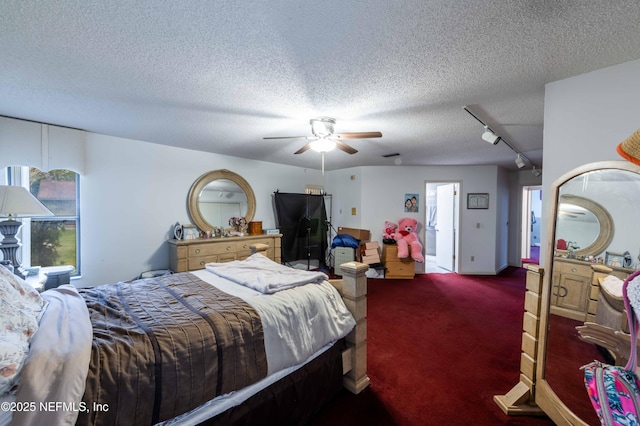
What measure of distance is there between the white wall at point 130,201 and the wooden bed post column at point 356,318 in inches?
119

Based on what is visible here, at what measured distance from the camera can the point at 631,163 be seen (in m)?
1.30

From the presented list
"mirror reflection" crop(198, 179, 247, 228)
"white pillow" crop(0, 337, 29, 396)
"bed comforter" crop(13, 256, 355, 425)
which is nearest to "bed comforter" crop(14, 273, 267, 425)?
"bed comforter" crop(13, 256, 355, 425)

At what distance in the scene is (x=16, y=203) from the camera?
199cm

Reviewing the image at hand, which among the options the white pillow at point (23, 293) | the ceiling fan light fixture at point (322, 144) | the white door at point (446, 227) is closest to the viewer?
the white pillow at point (23, 293)

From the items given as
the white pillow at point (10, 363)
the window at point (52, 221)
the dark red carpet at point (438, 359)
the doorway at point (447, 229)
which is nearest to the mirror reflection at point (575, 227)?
the dark red carpet at point (438, 359)

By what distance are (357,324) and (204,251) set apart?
8.51 feet

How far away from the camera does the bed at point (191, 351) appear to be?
3.08 feet

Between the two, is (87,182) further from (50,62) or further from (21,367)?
(21,367)

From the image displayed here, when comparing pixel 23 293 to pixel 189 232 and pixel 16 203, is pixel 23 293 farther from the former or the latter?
pixel 189 232

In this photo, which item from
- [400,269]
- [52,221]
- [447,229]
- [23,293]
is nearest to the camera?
[23,293]

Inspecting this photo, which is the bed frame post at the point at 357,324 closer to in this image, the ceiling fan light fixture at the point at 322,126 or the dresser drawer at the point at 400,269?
the ceiling fan light fixture at the point at 322,126

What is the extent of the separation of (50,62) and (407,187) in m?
5.06

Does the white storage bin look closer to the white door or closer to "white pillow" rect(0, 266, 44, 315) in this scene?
the white door

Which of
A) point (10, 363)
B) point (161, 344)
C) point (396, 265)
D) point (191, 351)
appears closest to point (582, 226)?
point (191, 351)
